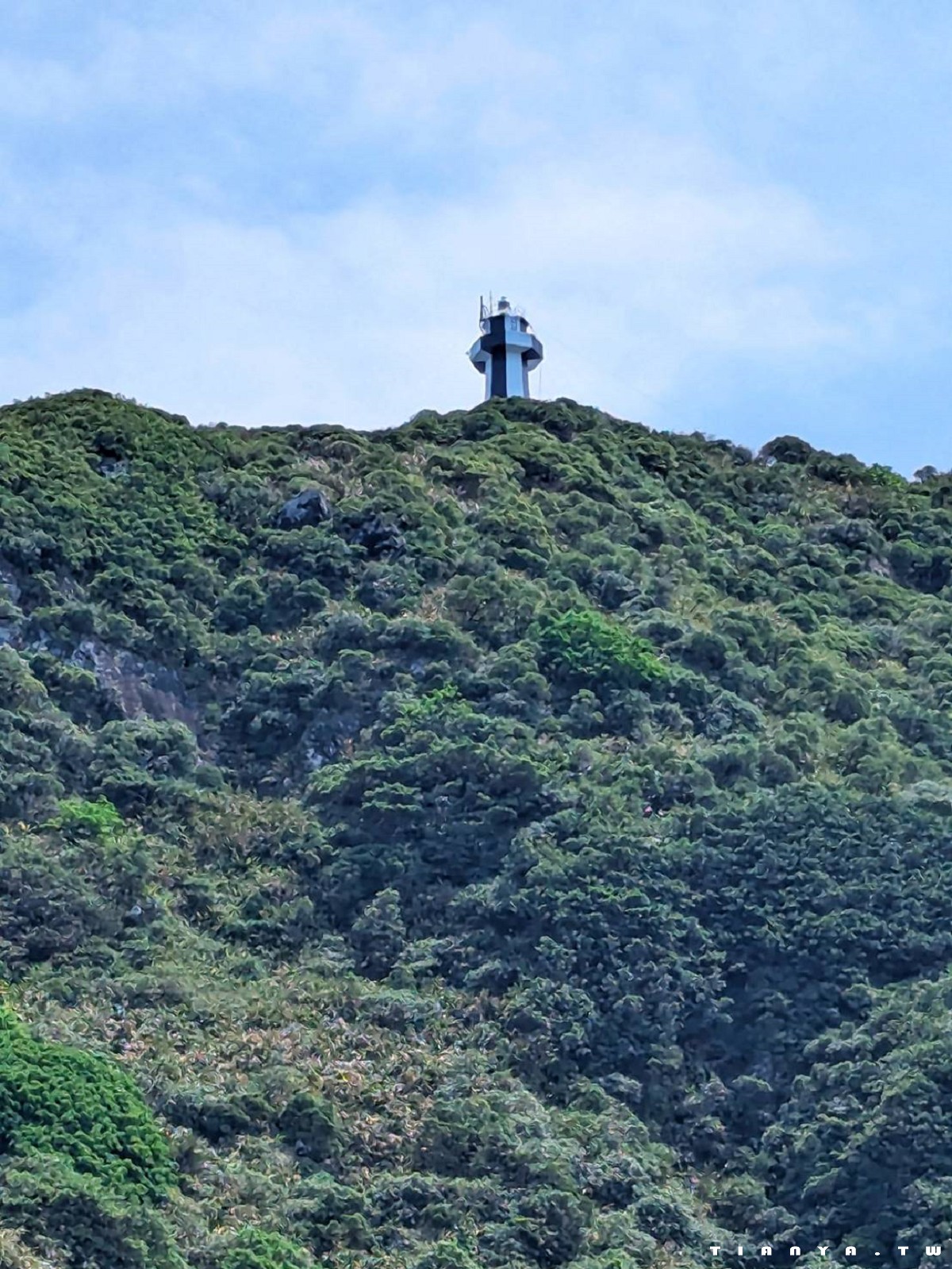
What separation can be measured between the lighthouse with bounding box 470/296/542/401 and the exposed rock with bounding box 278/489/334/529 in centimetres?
1027

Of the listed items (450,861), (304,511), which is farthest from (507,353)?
(450,861)

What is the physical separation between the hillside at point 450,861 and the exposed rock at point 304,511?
61 mm

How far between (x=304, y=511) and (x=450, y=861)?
9677 mm

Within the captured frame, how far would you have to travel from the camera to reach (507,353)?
1822 inches

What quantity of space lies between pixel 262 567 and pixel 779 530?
9928mm

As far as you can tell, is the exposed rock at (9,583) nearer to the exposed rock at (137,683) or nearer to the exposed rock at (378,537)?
the exposed rock at (137,683)

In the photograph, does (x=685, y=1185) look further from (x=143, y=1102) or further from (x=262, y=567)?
(x=262, y=567)

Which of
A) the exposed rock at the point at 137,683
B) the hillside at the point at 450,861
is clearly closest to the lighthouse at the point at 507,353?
the hillside at the point at 450,861

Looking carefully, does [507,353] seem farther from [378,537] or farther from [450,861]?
[450,861]

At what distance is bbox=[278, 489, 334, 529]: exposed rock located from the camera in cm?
3646

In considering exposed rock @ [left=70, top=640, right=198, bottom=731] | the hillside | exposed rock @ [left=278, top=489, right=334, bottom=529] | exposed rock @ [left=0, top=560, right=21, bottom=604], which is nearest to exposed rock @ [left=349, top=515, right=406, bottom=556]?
the hillside

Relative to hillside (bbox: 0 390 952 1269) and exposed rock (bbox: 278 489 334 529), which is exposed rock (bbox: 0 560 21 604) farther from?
exposed rock (bbox: 278 489 334 529)

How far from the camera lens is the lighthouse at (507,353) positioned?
151 feet

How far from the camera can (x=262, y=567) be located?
35.4m
